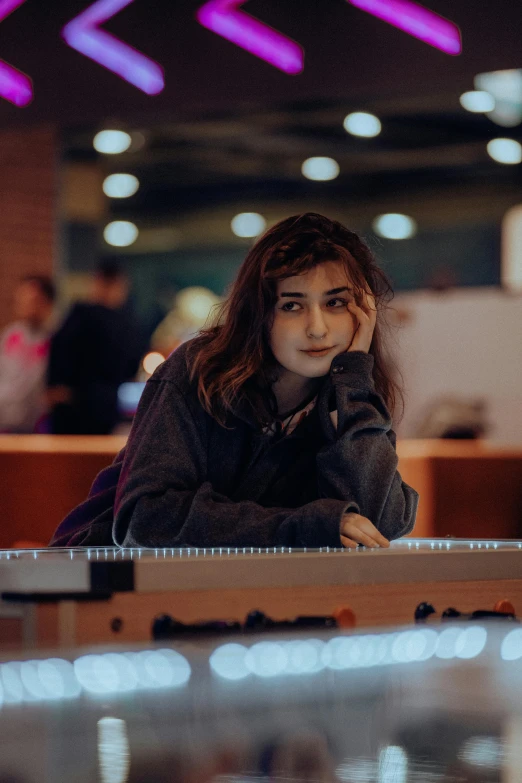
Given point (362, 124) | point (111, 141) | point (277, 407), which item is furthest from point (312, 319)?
point (111, 141)

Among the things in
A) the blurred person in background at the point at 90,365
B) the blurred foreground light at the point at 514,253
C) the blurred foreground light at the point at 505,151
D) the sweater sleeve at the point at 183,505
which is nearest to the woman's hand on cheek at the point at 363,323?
the sweater sleeve at the point at 183,505

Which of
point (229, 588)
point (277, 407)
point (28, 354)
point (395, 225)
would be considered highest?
point (395, 225)

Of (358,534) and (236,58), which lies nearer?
(358,534)

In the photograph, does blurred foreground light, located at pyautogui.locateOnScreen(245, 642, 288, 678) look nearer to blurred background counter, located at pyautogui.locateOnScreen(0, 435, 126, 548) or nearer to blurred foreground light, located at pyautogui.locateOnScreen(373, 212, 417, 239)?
blurred background counter, located at pyautogui.locateOnScreen(0, 435, 126, 548)

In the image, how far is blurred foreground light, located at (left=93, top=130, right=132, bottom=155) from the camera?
983 centimetres

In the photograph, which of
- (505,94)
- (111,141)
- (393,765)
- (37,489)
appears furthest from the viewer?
(111,141)

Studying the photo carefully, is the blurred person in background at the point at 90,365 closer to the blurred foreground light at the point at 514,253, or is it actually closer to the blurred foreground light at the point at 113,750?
the blurred foreground light at the point at 514,253

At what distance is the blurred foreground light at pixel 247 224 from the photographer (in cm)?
1299

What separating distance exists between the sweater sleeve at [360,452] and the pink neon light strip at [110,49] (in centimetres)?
236

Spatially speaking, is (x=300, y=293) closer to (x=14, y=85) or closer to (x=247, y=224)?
(x=14, y=85)

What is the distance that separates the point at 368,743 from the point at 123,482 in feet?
2.78

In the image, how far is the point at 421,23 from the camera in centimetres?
328

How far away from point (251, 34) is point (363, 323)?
7.10 ft

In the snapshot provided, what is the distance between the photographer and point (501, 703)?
2.86 ft
